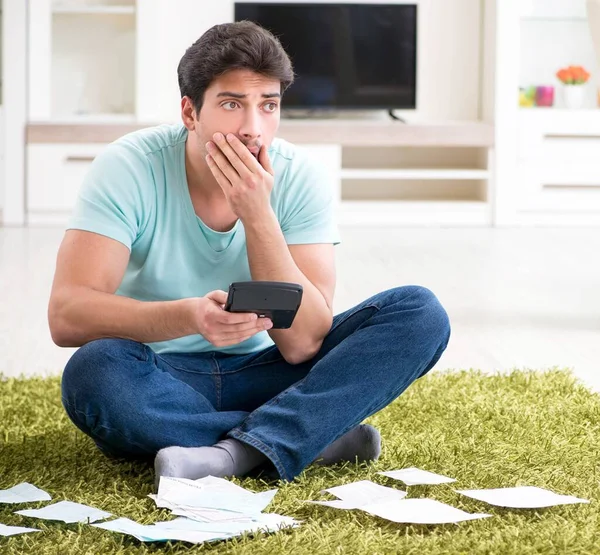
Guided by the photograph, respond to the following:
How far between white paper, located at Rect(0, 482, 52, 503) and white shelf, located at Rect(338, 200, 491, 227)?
15.7ft

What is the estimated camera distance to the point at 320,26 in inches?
260

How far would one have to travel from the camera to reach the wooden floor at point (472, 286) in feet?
9.48

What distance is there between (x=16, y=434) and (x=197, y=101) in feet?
2.33

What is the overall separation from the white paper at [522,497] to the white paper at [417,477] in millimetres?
63

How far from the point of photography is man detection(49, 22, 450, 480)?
172cm

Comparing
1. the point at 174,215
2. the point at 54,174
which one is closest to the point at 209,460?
the point at 174,215

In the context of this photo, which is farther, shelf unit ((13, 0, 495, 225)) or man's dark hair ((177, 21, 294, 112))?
shelf unit ((13, 0, 495, 225))

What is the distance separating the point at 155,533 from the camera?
4.77 ft

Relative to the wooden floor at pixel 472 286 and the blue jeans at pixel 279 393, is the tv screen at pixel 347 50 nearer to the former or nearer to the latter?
the wooden floor at pixel 472 286

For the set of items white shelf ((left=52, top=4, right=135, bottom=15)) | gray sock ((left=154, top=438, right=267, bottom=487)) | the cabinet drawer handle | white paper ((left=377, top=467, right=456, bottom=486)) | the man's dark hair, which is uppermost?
white shelf ((left=52, top=4, right=135, bottom=15))

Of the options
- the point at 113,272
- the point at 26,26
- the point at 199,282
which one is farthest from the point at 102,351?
the point at 26,26

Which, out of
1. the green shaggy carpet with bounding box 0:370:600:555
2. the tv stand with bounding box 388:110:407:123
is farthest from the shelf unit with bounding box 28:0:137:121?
the green shaggy carpet with bounding box 0:370:600:555

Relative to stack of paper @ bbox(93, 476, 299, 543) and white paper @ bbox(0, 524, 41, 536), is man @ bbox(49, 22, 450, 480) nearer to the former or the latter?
stack of paper @ bbox(93, 476, 299, 543)

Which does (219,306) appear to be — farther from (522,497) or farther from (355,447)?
(522,497)
